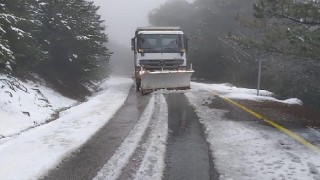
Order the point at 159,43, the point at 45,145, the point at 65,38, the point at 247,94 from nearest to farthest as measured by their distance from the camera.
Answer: the point at 45,145 < the point at 247,94 < the point at 159,43 < the point at 65,38

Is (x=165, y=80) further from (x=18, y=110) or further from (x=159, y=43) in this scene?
(x=18, y=110)

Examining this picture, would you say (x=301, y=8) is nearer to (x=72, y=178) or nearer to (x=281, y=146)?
(x=281, y=146)

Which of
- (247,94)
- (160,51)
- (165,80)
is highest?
(160,51)

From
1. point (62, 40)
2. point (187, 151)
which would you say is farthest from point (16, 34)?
point (187, 151)

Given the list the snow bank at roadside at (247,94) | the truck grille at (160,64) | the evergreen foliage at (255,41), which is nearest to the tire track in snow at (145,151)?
the evergreen foliage at (255,41)

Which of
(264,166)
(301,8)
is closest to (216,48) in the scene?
(301,8)

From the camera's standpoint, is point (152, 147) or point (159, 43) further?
point (159, 43)

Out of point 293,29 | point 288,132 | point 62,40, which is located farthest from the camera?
point 62,40

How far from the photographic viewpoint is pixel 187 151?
680 cm

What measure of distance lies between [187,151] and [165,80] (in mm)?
11818

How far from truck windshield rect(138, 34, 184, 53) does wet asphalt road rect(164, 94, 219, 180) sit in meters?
8.97

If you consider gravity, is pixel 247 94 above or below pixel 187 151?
below

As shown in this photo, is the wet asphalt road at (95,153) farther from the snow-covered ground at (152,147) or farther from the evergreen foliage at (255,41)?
the evergreen foliage at (255,41)

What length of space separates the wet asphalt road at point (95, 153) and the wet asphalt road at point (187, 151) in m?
0.93
